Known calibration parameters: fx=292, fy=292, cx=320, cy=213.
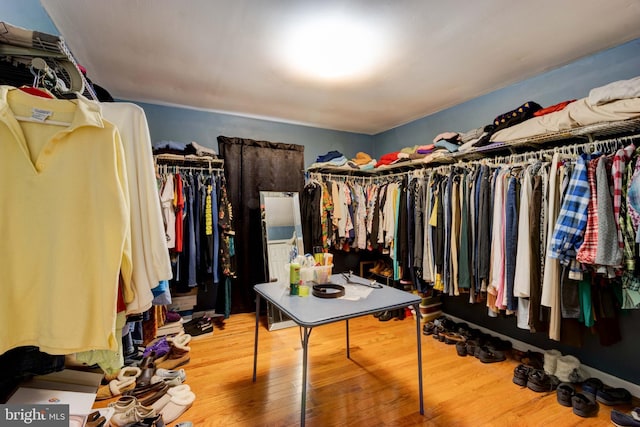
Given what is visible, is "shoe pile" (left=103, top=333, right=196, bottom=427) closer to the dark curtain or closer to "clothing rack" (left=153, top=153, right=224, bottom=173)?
the dark curtain

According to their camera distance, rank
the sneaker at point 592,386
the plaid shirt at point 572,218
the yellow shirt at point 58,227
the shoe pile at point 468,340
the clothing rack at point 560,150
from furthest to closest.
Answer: the shoe pile at point 468,340 → the sneaker at point 592,386 → the clothing rack at point 560,150 → the plaid shirt at point 572,218 → the yellow shirt at point 58,227

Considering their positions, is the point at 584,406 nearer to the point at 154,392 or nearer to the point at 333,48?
the point at 154,392

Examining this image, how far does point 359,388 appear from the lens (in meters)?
2.07

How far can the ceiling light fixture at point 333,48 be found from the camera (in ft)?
6.31

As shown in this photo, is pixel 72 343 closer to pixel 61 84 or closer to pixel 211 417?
pixel 61 84

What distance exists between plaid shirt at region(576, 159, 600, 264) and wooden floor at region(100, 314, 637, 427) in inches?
39.3

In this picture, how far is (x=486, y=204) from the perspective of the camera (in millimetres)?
2299

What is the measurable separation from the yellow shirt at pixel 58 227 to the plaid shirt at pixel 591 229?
225 cm

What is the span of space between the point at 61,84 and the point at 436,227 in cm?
266

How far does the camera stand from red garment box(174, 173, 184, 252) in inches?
113

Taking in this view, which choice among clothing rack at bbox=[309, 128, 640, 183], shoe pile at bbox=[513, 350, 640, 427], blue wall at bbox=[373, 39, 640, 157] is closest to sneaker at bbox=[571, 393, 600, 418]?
shoe pile at bbox=[513, 350, 640, 427]

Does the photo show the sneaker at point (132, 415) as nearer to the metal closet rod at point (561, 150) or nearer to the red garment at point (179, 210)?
the red garment at point (179, 210)

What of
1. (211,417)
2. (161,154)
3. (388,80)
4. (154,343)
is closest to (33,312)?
(211,417)

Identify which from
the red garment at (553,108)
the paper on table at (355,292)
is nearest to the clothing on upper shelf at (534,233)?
the red garment at (553,108)
